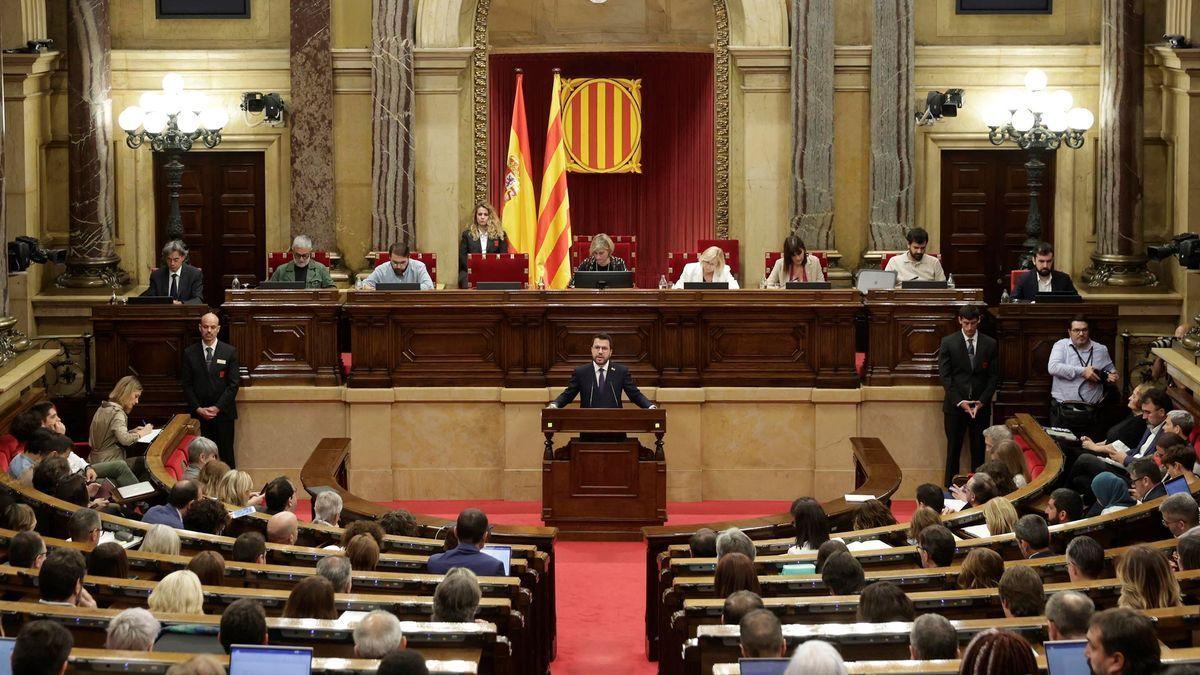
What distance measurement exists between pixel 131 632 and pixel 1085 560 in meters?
3.85

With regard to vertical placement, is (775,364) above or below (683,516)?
above

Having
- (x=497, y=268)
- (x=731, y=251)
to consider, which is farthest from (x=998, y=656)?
(x=731, y=251)

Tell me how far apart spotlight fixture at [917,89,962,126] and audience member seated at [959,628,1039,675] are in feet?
35.7

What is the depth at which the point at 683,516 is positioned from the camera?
12875 mm

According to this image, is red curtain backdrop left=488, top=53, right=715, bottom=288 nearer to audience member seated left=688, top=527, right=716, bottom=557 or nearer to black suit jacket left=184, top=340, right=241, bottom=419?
black suit jacket left=184, top=340, right=241, bottom=419

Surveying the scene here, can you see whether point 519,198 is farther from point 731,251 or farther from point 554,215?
point 731,251

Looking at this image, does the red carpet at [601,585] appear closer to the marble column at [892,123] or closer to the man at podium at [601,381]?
the man at podium at [601,381]

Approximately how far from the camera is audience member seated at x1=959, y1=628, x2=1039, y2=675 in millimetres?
5555

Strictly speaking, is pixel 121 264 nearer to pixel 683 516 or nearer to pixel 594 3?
pixel 594 3

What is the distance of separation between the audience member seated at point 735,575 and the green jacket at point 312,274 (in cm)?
699

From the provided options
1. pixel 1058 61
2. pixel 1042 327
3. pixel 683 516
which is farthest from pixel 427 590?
pixel 1058 61

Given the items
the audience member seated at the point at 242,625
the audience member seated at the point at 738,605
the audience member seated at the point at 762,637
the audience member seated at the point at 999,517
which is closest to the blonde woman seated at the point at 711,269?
the audience member seated at the point at 999,517

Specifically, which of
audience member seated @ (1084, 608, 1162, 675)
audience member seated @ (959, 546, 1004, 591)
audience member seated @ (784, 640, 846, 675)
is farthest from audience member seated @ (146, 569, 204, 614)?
audience member seated @ (1084, 608, 1162, 675)

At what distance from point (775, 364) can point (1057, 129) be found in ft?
13.1
